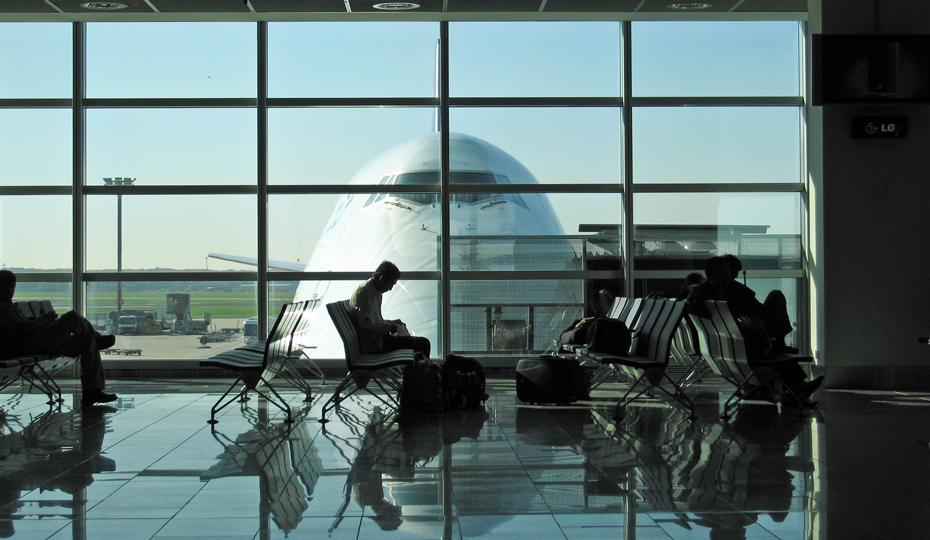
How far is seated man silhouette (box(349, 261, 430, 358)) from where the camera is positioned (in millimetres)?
6230

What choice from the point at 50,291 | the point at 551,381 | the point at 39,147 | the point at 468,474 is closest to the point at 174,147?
the point at 39,147

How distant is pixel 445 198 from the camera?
28.3ft

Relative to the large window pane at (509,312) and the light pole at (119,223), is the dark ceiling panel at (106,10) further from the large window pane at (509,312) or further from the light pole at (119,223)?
the large window pane at (509,312)

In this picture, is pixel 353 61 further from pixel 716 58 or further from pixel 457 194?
pixel 716 58

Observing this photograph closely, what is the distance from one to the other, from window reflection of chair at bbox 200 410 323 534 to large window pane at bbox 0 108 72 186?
4.95m

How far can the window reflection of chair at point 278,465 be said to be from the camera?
3.34 metres

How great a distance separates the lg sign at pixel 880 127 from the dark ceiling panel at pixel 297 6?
5.32 meters

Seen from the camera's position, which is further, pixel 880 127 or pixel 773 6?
pixel 773 6

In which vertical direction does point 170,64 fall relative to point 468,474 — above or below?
above

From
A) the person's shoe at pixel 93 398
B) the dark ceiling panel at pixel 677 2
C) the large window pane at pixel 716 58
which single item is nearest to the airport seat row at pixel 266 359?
the person's shoe at pixel 93 398

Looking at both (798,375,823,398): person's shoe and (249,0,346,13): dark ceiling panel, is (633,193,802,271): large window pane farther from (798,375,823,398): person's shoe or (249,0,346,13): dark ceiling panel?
(249,0,346,13): dark ceiling panel

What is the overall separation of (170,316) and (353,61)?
11.6 feet

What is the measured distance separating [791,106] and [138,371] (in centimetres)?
789

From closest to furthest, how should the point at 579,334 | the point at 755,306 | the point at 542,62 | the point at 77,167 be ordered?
the point at 755,306 → the point at 579,334 → the point at 77,167 → the point at 542,62
